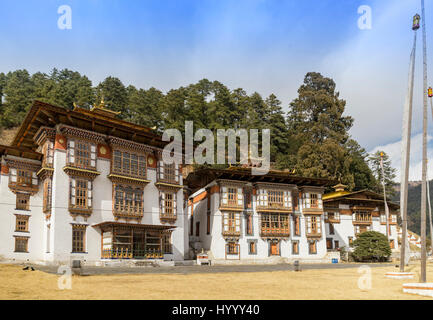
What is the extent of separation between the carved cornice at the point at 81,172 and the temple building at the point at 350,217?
3556cm

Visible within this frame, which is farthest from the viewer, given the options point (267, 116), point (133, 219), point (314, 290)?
point (267, 116)

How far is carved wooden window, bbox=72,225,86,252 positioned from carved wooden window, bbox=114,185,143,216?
365 centimetres

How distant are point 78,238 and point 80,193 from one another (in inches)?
160

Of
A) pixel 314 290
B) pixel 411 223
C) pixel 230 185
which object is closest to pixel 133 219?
pixel 230 185

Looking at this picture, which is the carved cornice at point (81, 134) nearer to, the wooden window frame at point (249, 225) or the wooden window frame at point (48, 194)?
the wooden window frame at point (48, 194)

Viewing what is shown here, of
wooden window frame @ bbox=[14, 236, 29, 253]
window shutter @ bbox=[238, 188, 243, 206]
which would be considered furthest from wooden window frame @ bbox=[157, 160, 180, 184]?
wooden window frame @ bbox=[14, 236, 29, 253]

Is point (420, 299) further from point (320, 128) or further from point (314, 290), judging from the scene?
point (320, 128)

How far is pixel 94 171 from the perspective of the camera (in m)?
38.4

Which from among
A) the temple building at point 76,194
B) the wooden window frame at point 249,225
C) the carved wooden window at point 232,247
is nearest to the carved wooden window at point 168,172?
the temple building at point 76,194

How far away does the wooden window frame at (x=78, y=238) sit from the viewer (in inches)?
1441

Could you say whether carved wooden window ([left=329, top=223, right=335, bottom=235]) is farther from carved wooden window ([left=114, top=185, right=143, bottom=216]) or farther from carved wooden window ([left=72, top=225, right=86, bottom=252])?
carved wooden window ([left=72, top=225, right=86, bottom=252])

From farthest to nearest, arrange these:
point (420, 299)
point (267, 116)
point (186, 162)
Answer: point (267, 116) → point (186, 162) → point (420, 299)

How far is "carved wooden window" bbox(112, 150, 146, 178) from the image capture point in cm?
4062
